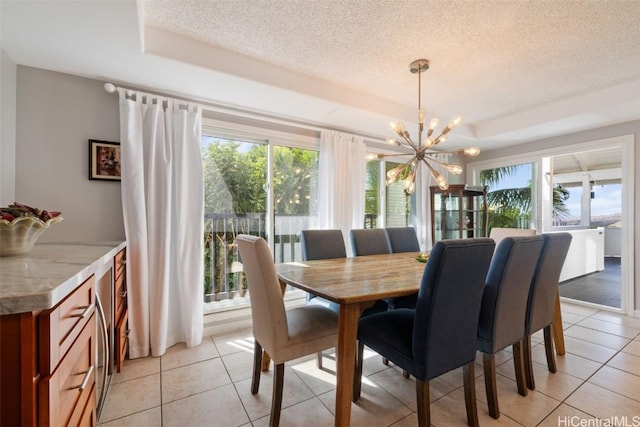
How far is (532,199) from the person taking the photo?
408 centimetres

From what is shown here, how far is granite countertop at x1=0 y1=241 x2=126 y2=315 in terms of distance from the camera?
0.71 metres

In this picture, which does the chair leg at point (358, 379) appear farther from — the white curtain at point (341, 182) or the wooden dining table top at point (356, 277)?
the white curtain at point (341, 182)

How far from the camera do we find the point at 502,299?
5.26 ft

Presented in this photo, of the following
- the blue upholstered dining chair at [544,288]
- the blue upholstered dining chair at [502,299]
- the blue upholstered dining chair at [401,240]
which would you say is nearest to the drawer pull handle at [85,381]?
the blue upholstered dining chair at [502,299]

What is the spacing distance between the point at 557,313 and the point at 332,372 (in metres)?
1.93

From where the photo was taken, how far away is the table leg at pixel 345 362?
1.35 metres

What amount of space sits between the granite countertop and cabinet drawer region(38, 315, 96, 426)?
0.75ft

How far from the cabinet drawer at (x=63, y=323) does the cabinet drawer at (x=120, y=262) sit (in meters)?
0.83

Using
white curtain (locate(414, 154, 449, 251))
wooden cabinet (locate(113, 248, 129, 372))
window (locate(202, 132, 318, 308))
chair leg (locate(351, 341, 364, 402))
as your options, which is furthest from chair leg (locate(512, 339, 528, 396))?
wooden cabinet (locate(113, 248, 129, 372))

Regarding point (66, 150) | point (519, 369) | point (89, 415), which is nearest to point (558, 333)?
point (519, 369)

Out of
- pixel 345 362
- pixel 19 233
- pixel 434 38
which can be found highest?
pixel 434 38

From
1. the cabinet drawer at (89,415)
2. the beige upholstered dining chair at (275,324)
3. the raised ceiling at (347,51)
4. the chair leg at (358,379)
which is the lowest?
the chair leg at (358,379)

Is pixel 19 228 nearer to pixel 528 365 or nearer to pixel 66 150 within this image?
pixel 66 150

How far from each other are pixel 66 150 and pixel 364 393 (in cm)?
281
